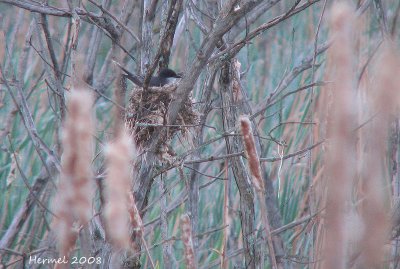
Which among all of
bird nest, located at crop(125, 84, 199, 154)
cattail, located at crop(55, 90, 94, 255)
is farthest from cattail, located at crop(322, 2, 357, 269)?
bird nest, located at crop(125, 84, 199, 154)

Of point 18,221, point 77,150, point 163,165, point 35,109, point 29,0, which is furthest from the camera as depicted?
point 35,109

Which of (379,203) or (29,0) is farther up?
(29,0)

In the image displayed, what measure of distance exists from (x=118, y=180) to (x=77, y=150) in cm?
10

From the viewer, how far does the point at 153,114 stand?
2.32m

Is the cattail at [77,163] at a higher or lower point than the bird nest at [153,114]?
lower

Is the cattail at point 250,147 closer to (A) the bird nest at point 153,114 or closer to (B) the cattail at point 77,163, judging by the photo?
(B) the cattail at point 77,163

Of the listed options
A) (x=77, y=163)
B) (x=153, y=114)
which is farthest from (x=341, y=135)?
(x=153, y=114)

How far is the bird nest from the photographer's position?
85.1 inches

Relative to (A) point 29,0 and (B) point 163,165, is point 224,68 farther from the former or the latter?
(A) point 29,0

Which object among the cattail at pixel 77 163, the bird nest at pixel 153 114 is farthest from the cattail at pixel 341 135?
the bird nest at pixel 153 114

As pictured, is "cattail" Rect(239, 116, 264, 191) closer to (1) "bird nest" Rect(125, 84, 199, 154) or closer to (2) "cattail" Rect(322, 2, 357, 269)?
(2) "cattail" Rect(322, 2, 357, 269)

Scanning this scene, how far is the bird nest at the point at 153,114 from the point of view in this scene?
2.16 m

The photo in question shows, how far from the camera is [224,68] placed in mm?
2379

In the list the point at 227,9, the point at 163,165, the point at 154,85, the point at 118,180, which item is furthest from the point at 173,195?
the point at 118,180
